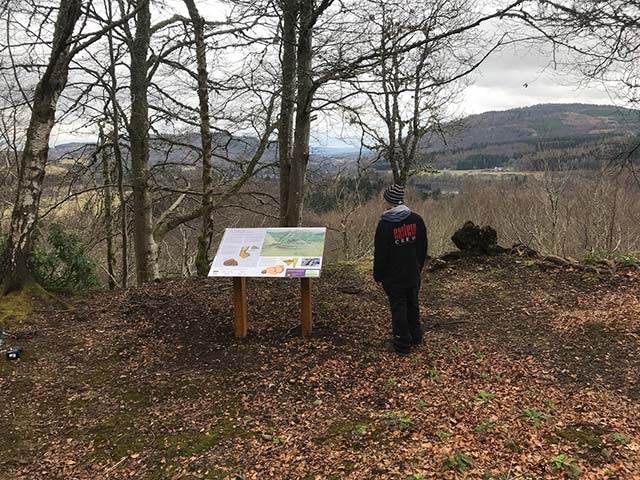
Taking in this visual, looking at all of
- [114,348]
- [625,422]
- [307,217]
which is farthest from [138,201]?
[307,217]

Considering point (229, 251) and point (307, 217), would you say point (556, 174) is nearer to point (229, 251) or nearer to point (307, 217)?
point (307, 217)

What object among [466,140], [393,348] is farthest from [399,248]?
[466,140]

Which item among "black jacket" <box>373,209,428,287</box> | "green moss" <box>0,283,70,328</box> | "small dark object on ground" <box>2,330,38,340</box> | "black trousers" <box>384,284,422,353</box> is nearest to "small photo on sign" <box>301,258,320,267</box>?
"black jacket" <box>373,209,428,287</box>

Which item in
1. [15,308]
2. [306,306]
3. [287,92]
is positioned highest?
[287,92]

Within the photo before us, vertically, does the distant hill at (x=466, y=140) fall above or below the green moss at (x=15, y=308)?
above

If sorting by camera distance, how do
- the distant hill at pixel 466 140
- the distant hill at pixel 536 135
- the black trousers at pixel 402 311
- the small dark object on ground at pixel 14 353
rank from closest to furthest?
the small dark object on ground at pixel 14 353, the black trousers at pixel 402 311, the distant hill at pixel 466 140, the distant hill at pixel 536 135

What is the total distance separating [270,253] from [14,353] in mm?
2727

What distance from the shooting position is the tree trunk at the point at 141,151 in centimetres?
863

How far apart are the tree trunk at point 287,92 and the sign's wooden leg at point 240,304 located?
2.54 m

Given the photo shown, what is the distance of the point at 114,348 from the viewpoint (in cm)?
510

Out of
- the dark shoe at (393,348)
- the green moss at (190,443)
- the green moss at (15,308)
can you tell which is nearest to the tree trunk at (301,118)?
the dark shoe at (393,348)

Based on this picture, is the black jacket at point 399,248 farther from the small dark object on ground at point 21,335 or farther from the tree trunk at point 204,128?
the tree trunk at point 204,128

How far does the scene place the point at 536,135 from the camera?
32594 millimetres

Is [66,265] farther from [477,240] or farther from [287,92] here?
[477,240]
